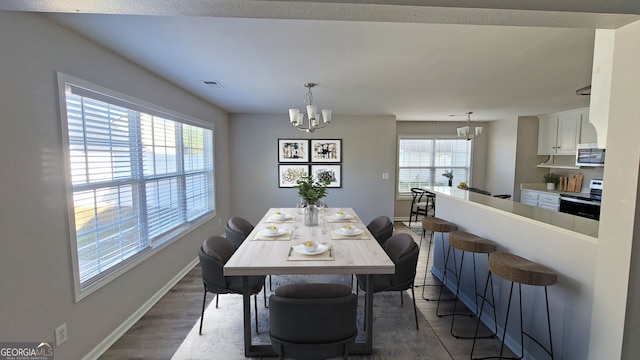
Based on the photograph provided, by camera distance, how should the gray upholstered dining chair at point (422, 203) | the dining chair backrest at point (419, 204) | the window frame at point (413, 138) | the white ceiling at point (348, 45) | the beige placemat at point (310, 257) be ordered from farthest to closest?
the window frame at point (413, 138)
the dining chair backrest at point (419, 204)
the gray upholstered dining chair at point (422, 203)
the beige placemat at point (310, 257)
the white ceiling at point (348, 45)

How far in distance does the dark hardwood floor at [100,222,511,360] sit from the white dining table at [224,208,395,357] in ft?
2.25

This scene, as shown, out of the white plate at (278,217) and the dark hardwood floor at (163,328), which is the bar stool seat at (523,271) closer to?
the white plate at (278,217)

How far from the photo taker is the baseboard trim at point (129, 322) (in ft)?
6.47

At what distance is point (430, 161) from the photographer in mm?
6254

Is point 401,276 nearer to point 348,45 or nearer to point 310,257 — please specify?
point 310,257

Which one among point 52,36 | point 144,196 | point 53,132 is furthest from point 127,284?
point 52,36

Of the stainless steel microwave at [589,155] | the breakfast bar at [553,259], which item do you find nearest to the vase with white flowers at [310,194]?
the breakfast bar at [553,259]

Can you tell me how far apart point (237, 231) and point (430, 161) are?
502cm

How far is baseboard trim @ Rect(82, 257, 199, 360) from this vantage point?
6.47 ft

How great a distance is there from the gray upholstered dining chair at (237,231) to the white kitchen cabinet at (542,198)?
4960mm

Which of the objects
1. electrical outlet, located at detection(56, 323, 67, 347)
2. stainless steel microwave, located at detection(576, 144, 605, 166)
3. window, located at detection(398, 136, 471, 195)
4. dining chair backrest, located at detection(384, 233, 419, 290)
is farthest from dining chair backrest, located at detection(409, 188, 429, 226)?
electrical outlet, located at detection(56, 323, 67, 347)

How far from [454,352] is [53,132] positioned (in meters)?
3.17

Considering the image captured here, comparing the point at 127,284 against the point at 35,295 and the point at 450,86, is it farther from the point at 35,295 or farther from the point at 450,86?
the point at 450,86

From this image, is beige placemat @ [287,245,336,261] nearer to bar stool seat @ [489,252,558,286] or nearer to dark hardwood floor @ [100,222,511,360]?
bar stool seat @ [489,252,558,286]
